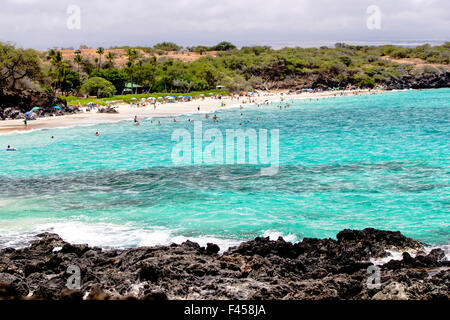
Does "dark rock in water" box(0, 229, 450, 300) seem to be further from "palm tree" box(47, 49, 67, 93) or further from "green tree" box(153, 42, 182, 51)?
"green tree" box(153, 42, 182, 51)

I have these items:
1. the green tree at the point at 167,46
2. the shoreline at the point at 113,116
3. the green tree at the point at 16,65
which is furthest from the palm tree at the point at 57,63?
the green tree at the point at 167,46

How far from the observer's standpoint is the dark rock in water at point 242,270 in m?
10.0

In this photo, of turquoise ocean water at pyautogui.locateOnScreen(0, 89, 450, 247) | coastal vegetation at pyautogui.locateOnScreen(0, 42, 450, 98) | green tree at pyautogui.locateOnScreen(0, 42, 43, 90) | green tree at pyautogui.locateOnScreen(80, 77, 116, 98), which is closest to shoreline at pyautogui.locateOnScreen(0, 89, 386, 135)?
green tree at pyautogui.locateOnScreen(80, 77, 116, 98)

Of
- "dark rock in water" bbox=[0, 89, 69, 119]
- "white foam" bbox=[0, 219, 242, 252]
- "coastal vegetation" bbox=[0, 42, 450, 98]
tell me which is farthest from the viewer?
"coastal vegetation" bbox=[0, 42, 450, 98]

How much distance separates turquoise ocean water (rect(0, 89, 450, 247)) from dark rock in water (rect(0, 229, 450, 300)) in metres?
1.83

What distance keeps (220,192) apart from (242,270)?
1013 centimetres

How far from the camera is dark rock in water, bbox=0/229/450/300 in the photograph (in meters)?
10.0

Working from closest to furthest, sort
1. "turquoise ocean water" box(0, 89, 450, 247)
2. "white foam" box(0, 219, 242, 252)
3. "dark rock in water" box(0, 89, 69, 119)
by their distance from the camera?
"white foam" box(0, 219, 242, 252) < "turquoise ocean water" box(0, 89, 450, 247) < "dark rock in water" box(0, 89, 69, 119)

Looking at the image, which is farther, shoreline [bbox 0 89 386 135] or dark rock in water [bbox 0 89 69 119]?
dark rock in water [bbox 0 89 69 119]

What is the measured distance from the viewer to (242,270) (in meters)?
11.7

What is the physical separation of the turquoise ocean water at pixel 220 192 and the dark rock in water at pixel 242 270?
1.83 m

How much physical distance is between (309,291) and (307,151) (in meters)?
24.7

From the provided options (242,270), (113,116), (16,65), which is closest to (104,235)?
(242,270)
